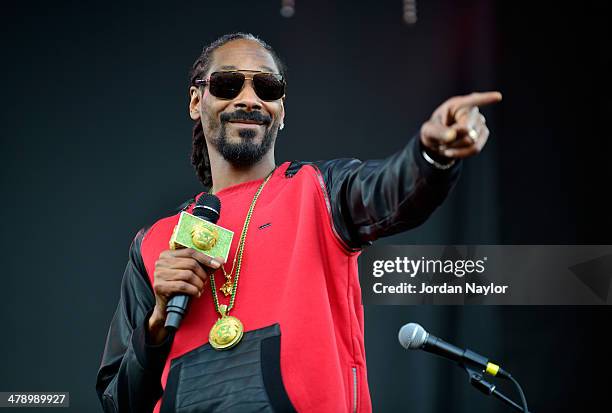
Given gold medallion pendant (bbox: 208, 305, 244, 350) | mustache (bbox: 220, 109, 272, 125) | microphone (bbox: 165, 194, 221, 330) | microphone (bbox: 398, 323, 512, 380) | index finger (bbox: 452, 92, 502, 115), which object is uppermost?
mustache (bbox: 220, 109, 272, 125)

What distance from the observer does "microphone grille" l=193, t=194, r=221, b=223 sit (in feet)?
5.52

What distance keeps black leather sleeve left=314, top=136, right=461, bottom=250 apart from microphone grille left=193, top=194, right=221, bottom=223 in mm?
282

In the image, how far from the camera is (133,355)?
1704mm

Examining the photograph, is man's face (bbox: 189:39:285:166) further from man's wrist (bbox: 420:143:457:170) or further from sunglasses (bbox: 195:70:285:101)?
man's wrist (bbox: 420:143:457:170)

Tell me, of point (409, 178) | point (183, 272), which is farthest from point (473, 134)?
point (183, 272)

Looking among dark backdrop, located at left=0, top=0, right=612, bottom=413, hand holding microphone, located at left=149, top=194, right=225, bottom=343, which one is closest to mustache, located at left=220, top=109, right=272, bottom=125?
hand holding microphone, located at left=149, top=194, right=225, bottom=343

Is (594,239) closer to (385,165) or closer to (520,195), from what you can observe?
(520,195)

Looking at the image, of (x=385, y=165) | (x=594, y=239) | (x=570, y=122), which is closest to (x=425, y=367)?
(x=594, y=239)

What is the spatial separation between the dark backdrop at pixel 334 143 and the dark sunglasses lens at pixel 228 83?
1578 mm

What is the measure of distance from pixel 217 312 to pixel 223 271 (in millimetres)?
97

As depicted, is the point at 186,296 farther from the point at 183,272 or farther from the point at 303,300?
the point at 303,300

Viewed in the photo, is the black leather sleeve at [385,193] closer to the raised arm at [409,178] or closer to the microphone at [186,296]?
the raised arm at [409,178]

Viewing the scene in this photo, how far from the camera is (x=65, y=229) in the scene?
137 inches

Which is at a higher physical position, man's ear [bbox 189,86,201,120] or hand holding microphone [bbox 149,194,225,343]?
man's ear [bbox 189,86,201,120]
